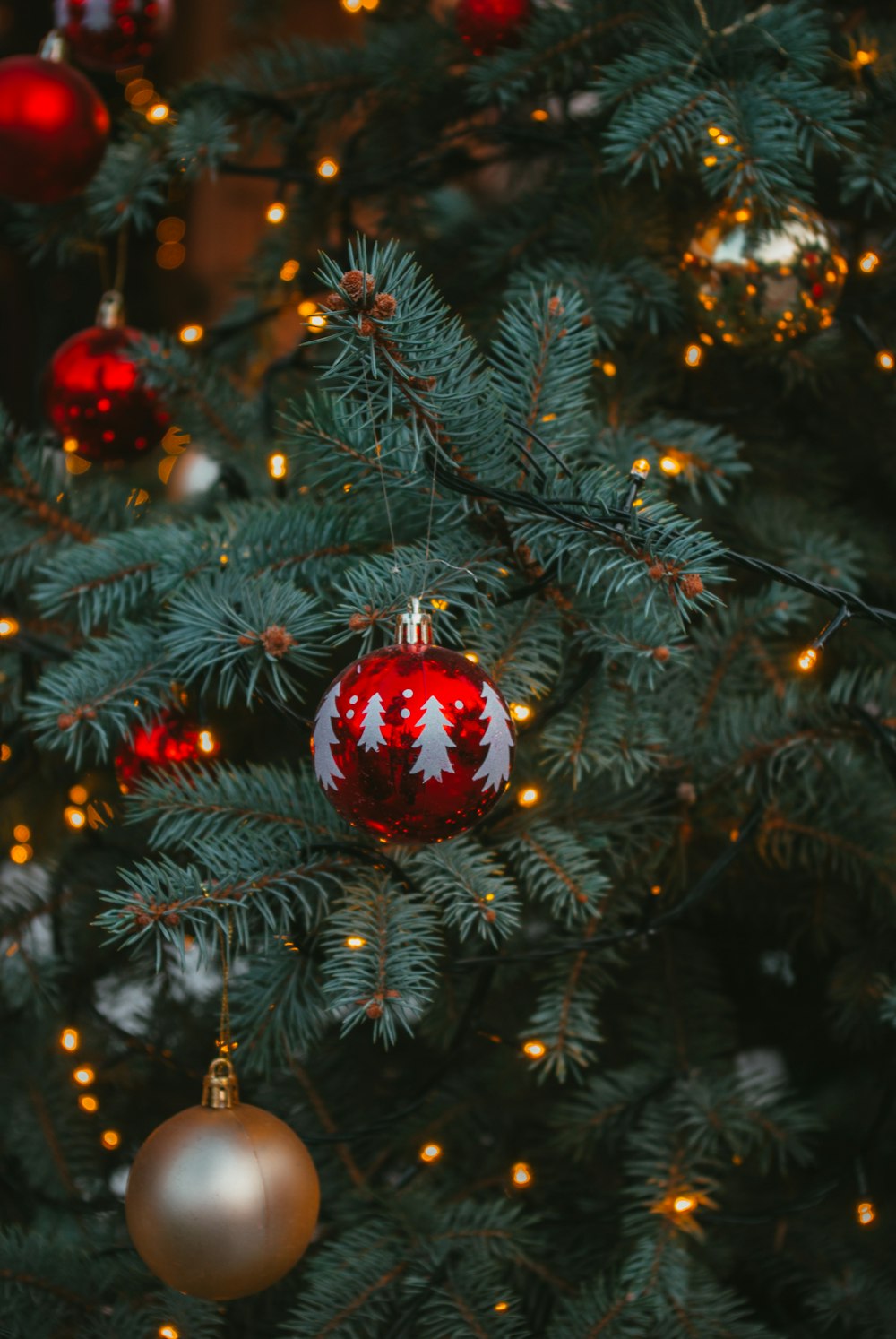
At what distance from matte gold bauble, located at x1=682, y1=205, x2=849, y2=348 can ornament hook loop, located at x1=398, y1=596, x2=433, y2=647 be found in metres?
0.26

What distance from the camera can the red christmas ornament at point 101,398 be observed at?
676 millimetres

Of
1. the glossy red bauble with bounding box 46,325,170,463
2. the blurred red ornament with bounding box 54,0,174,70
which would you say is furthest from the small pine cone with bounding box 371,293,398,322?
the blurred red ornament with bounding box 54,0,174,70

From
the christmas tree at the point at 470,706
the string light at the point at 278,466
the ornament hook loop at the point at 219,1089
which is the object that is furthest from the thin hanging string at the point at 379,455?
the ornament hook loop at the point at 219,1089

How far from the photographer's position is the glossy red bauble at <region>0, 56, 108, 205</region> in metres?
0.65

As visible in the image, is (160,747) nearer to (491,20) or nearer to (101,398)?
(101,398)

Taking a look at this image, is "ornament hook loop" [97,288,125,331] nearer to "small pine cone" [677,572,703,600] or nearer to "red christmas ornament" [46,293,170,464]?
"red christmas ornament" [46,293,170,464]

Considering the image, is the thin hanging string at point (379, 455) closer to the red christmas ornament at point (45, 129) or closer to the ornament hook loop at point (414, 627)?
the ornament hook loop at point (414, 627)

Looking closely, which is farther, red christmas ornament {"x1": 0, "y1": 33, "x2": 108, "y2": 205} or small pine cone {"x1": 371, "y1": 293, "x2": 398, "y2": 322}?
red christmas ornament {"x1": 0, "y1": 33, "x2": 108, "y2": 205}

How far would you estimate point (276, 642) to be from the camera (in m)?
0.46

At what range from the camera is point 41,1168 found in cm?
65

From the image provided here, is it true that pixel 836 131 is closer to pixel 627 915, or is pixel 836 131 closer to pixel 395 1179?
pixel 627 915

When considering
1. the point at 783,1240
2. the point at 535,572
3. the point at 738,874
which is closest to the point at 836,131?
the point at 535,572

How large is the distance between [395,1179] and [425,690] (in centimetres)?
37

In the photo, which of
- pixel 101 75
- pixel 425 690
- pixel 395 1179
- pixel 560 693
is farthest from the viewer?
pixel 101 75
